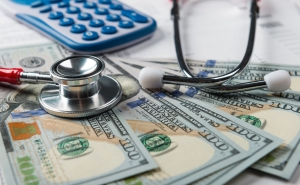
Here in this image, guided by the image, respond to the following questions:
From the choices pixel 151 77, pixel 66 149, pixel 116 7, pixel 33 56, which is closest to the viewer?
pixel 66 149

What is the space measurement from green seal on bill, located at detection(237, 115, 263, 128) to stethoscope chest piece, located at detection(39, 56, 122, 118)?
6.8 inches

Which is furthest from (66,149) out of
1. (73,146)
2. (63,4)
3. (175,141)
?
(63,4)

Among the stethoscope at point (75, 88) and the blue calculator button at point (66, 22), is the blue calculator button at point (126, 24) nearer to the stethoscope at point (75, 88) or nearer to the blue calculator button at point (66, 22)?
the blue calculator button at point (66, 22)

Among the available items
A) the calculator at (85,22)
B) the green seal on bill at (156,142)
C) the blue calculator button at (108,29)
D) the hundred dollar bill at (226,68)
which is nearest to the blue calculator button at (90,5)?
the calculator at (85,22)

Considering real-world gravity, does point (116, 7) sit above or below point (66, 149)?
above

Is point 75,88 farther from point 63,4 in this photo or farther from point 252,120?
point 63,4

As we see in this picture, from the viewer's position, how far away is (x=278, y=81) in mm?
550

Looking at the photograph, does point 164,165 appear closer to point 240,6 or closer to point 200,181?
point 200,181

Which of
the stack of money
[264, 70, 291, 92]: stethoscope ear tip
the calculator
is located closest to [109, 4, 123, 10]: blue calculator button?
the calculator

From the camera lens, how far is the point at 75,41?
2.31 ft

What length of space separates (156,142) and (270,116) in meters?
0.16

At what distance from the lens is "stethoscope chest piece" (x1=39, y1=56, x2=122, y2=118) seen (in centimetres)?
52

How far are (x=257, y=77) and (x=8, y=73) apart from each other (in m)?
0.38

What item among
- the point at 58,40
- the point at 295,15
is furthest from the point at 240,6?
the point at 58,40
